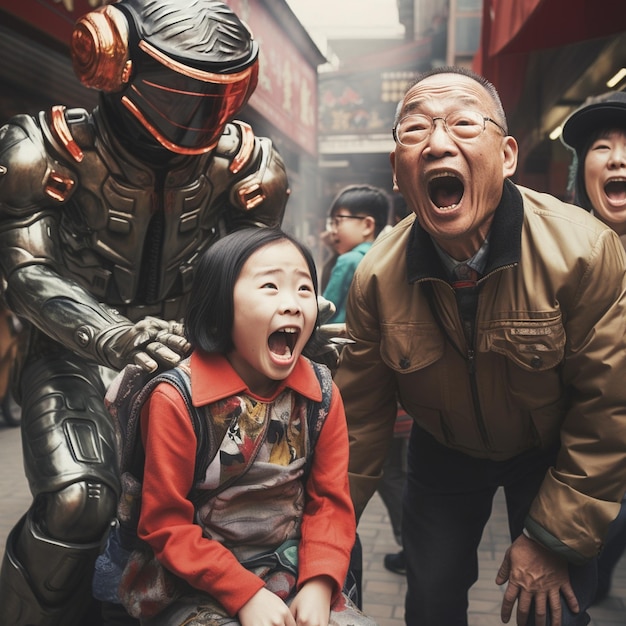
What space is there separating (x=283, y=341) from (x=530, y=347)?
0.68 meters

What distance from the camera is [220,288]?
1.88m

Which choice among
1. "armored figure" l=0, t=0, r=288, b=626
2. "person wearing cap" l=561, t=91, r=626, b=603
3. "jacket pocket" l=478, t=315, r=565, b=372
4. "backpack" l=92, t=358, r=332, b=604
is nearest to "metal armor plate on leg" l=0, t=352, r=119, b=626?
"armored figure" l=0, t=0, r=288, b=626

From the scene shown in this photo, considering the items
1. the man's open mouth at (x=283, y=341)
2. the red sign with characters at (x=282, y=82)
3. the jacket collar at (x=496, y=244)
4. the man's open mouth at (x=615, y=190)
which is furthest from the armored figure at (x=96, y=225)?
the red sign with characters at (x=282, y=82)

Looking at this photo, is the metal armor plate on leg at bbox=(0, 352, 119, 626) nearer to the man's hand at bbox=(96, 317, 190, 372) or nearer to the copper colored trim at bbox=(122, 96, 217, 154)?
the man's hand at bbox=(96, 317, 190, 372)

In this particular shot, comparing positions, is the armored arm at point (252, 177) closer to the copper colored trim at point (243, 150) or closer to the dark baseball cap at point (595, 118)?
the copper colored trim at point (243, 150)

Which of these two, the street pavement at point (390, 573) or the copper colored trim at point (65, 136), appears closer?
the copper colored trim at point (65, 136)

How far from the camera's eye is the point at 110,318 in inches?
94.8

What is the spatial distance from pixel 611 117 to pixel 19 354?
250cm

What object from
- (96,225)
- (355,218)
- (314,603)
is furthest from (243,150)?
(355,218)

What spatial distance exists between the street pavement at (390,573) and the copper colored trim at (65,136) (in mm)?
1913

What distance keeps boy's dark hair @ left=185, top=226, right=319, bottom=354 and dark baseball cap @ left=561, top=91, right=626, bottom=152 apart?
1.73 m

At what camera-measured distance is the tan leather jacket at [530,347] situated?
2.06 metres

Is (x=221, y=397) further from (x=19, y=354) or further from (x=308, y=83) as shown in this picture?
(x=308, y=83)

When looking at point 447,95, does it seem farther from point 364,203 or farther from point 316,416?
point 364,203
